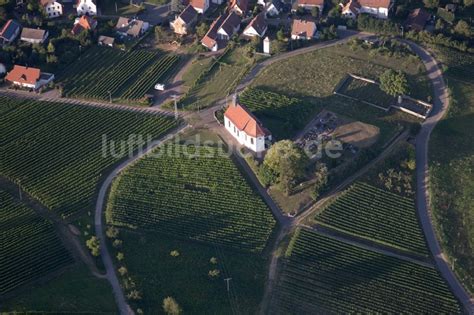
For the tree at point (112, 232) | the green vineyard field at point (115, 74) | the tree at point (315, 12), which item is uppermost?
the tree at point (315, 12)

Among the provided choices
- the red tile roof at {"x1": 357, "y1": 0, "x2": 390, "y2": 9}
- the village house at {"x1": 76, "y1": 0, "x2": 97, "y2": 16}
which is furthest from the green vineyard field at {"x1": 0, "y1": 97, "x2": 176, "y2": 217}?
the red tile roof at {"x1": 357, "y1": 0, "x2": 390, "y2": 9}

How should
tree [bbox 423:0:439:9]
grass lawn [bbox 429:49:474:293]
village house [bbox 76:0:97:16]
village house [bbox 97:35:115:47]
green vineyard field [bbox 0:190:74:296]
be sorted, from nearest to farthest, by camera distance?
green vineyard field [bbox 0:190:74:296], grass lawn [bbox 429:49:474:293], village house [bbox 97:35:115:47], tree [bbox 423:0:439:9], village house [bbox 76:0:97:16]

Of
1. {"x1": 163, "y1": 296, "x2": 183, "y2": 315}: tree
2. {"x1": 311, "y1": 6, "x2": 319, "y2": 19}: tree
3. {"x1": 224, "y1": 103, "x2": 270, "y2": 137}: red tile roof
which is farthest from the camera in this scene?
{"x1": 311, "y1": 6, "x2": 319, "y2": 19}: tree

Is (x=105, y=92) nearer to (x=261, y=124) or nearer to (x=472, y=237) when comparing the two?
(x=261, y=124)

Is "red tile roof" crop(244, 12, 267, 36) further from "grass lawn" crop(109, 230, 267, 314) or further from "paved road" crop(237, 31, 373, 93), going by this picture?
"grass lawn" crop(109, 230, 267, 314)

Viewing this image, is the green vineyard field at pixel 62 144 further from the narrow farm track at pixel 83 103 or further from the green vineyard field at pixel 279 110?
the green vineyard field at pixel 279 110

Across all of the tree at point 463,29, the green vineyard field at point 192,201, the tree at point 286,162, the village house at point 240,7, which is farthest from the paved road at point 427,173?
the village house at point 240,7

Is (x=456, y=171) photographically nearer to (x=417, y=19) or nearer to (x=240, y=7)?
(x=417, y=19)
